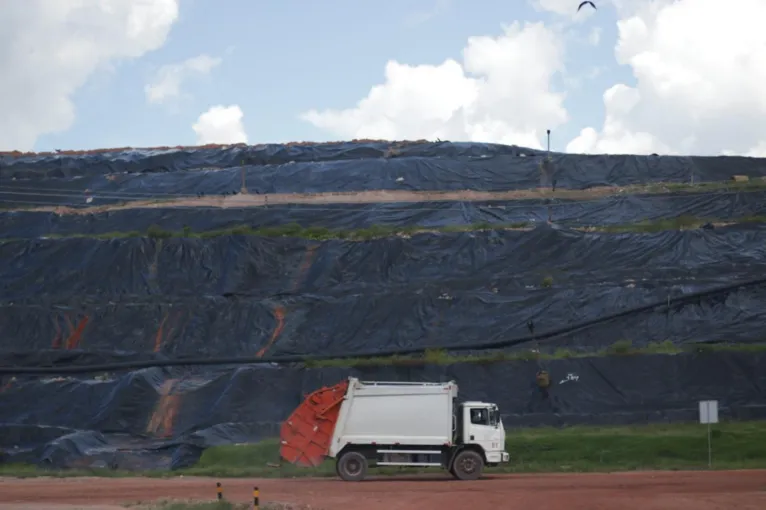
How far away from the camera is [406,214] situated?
53500 mm

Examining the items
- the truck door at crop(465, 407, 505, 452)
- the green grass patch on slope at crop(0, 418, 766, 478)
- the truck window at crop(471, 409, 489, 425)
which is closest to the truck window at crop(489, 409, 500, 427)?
the truck door at crop(465, 407, 505, 452)

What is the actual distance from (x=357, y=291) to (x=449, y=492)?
2179 cm

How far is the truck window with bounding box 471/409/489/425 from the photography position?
2808cm

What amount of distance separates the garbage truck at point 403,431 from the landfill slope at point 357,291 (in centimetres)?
773

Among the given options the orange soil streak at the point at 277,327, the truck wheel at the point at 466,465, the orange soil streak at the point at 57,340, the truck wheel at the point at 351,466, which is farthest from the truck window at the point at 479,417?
the orange soil streak at the point at 57,340

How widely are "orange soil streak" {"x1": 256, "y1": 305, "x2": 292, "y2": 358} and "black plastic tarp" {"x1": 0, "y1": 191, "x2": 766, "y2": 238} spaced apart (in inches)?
387

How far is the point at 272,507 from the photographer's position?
2141 centimetres

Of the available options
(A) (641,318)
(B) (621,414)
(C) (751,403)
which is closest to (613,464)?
(B) (621,414)

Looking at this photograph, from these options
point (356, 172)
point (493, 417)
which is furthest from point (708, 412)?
point (356, 172)

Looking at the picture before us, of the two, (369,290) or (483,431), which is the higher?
(369,290)

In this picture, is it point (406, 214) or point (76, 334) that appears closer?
point (76, 334)

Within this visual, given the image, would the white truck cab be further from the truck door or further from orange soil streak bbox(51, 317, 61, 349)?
orange soil streak bbox(51, 317, 61, 349)

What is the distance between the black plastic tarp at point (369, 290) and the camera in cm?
4159

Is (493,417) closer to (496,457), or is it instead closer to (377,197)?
(496,457)
